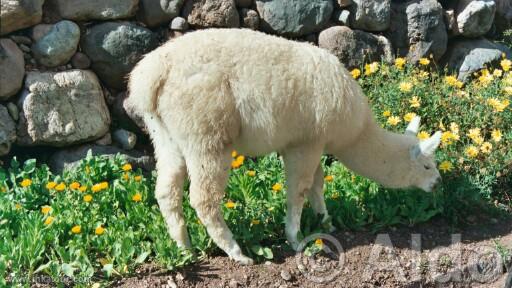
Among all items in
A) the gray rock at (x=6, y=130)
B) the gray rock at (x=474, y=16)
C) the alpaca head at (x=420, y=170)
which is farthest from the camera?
the gray rock at (x=474, y=16)

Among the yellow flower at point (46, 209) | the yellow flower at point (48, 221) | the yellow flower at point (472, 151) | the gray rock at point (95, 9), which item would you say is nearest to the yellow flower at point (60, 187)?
the yellow flower at point (46, 209)

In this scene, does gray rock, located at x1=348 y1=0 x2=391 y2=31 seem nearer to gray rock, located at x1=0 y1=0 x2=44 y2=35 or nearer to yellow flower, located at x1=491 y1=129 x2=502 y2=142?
yellow flower, located at x1=491 y1=129 x2=502 y2=142

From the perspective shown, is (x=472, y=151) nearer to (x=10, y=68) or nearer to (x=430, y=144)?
(x=430, y=144)

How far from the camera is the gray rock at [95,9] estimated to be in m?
5.92

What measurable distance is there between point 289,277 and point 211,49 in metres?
1.78

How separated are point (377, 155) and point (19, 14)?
10.8ft

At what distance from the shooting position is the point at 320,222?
5.35 metres

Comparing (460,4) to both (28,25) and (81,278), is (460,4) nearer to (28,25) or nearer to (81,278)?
(28,25)

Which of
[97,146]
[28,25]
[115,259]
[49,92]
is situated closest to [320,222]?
[115,259]

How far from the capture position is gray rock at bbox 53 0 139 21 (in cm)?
592

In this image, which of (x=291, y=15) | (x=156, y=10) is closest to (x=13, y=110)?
(x=156, y=10)

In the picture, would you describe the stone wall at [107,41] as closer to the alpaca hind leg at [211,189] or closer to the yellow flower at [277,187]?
the yellow flower at [277,187]

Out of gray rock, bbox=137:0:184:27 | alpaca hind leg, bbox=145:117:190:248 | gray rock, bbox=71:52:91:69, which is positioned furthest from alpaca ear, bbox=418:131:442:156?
gray rock, bbox=71:52:91:69

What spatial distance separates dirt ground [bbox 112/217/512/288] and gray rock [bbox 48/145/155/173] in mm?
1743
